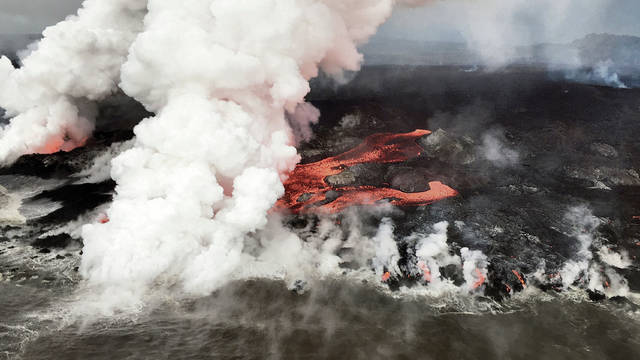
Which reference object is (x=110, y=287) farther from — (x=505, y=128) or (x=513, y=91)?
(x=513, y=91)

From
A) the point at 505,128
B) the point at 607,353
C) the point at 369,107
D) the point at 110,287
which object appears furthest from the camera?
the point at 369,107

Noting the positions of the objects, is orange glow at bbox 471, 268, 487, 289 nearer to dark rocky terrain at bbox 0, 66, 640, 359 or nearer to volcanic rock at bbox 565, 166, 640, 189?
dark rocky terrain at bbox 0, 66, 640, 359

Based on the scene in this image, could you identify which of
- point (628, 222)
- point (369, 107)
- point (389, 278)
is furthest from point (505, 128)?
point (389, 278)

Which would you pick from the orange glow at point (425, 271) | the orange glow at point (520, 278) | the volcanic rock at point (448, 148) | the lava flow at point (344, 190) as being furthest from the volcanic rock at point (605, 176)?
the orange glow at point (425, 271)

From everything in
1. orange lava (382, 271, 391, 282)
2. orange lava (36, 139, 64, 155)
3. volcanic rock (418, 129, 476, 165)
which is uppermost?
orange lava (36, 139, 64, 155)

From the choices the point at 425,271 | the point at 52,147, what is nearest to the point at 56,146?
the point at 52,147

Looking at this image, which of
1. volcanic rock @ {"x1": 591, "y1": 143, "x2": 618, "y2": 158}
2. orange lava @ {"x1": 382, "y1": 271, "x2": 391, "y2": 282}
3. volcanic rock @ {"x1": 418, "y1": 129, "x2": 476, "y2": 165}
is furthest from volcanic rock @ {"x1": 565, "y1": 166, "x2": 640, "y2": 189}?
orange lava @ {"x1": 382, "y1": 271, "x2": 391, "y2": 282}

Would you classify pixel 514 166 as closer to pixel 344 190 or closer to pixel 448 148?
pixel 448 148
